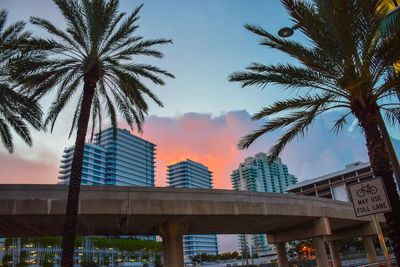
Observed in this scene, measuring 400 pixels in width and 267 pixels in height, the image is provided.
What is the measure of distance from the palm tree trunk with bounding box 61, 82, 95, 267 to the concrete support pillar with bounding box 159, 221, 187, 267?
8.85 metres

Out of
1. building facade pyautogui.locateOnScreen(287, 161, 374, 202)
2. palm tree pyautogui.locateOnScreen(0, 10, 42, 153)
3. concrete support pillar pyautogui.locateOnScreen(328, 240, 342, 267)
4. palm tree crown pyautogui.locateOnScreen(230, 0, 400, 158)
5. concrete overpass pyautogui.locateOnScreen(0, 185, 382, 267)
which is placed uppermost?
building facade pyautogui.locateOnScreen(287, 161, 374, 202)

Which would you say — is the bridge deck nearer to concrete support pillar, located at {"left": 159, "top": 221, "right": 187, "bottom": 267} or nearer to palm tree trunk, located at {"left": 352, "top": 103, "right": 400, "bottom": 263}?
concrete support pillar, located at {"left": 159, "top": 221, "right": 187, "bottom": 267}

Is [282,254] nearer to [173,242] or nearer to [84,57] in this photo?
[173,242]

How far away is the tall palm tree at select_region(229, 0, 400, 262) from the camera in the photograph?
10.4m

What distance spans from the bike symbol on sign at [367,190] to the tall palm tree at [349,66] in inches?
152

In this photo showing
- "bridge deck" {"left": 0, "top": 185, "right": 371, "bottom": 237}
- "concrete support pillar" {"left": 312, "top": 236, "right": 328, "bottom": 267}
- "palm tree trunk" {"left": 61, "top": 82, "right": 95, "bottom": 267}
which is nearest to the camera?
"palm tree trunk" {"left": 61, "top": 82, "right": 95, "bottom": 267}

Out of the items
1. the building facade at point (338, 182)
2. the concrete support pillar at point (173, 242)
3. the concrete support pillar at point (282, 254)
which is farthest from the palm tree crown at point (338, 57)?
the building facade at point (338, 182)

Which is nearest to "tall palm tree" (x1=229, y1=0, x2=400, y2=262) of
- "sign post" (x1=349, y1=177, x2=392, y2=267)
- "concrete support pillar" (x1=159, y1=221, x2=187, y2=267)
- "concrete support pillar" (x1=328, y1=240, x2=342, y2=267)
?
"sign post" (x1=349, y1=177, x2=392, y2=267)

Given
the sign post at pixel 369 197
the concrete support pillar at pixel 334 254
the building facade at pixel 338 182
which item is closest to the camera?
the sign post at pixel 369 197

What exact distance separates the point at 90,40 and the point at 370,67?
12562mm

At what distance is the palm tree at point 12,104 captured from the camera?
61.7 feet

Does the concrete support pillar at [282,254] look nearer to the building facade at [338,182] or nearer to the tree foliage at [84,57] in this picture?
the tree foliage at [84,57]

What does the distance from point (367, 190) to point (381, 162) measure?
4.04 meters

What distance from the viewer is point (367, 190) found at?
22.6 ft
